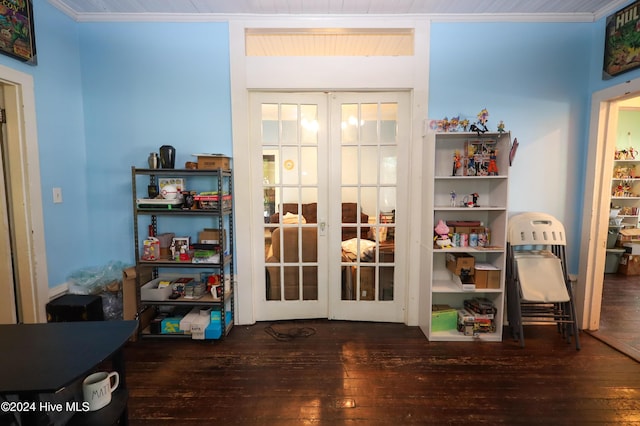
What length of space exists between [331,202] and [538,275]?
201 cm

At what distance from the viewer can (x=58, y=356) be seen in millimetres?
1219

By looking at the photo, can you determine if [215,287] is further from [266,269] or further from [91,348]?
[91,348]

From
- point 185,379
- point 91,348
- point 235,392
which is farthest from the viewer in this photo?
point 185,379

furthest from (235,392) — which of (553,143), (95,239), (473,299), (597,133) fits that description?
(597,133)

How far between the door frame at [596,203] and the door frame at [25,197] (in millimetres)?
4850

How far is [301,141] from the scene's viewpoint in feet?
9.83

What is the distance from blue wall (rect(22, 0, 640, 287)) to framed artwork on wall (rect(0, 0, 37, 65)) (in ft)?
1.10

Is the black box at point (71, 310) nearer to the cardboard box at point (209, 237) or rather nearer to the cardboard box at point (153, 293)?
the cardboard box at point (153, 293)

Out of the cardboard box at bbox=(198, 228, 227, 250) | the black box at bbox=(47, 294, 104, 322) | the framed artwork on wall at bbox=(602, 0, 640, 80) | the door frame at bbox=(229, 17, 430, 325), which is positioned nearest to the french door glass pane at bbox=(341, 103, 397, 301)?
the door frame at bbox=(229, 17, 430, 325)

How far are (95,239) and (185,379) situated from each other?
174cm

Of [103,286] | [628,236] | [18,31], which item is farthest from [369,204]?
[628,236]

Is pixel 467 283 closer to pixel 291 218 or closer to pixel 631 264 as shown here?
pixel 291 218

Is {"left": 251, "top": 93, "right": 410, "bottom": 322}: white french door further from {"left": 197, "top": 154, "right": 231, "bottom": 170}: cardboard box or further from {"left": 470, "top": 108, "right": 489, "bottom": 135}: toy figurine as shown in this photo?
{"left": 470, "top": 108, "right": 489, "bottom": 135}: toy figurine

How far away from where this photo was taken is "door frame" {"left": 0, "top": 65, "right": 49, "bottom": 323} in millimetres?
2336
